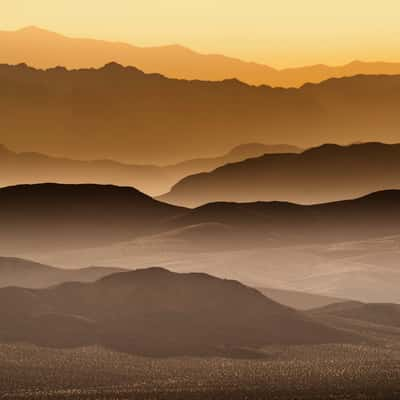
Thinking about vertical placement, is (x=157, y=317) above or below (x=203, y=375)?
above

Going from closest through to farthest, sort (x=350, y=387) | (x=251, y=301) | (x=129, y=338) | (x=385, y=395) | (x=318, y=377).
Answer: (x=385, y=395), (x=350, y=387), (x=318, y=377), (x=129, y=338), (x=251, y=301)

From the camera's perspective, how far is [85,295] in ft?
635

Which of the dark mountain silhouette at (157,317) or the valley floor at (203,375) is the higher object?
the dark mountain silhouette at (157,317)

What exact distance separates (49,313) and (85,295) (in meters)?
19.6

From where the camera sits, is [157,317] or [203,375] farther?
[157,317]

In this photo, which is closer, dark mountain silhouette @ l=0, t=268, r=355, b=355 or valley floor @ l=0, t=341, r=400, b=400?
valley floor @ l=0, t=341, r=400, b=400

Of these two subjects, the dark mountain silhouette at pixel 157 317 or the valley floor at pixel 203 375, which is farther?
the dark mountain silhouette at pixel 157 317

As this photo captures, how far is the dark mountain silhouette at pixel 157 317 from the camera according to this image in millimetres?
163250

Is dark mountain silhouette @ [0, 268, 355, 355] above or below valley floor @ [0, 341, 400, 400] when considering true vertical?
above

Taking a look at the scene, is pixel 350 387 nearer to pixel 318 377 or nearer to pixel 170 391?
pixel 318 377

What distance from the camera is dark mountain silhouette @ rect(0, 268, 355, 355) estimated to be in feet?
536

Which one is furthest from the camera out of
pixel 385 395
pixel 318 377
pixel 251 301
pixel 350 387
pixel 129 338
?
pixel 251 301

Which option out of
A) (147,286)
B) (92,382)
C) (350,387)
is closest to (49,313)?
(147,286)

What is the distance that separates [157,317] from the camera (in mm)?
177250
